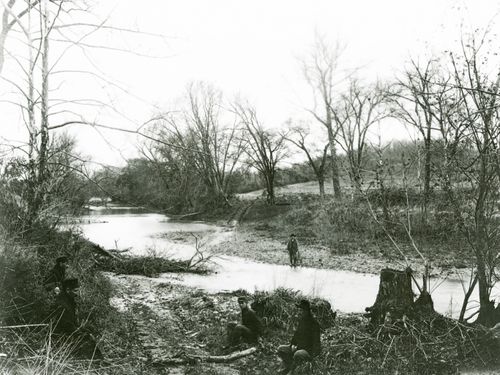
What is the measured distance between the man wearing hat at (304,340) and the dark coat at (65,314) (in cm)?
383

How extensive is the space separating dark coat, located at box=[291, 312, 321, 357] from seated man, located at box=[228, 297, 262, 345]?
1707mm

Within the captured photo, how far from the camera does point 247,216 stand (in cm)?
3891

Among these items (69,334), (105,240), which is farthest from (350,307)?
(105,240)

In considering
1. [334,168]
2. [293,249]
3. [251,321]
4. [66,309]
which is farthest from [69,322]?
[334,168]

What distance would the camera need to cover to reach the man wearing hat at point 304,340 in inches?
299

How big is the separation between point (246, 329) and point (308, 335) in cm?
186

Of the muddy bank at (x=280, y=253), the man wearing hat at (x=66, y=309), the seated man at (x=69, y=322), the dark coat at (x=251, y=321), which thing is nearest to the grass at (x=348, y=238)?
the muddy bank at (x=280, y=253)

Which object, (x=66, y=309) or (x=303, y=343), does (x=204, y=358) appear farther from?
(x=66, y=309)

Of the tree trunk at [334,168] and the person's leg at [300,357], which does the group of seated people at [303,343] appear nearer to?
the person's leg at [300,357]

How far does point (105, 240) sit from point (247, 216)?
14328 millimetres

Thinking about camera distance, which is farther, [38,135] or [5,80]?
[38,135]

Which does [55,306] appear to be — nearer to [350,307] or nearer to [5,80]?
Answer: [5,80]

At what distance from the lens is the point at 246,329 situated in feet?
29.9

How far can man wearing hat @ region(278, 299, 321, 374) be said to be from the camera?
759cm
